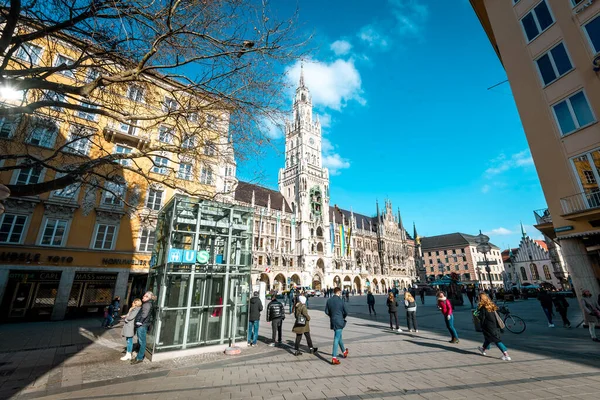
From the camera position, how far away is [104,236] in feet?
60.7

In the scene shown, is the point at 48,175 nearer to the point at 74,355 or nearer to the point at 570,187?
the point at 74,355

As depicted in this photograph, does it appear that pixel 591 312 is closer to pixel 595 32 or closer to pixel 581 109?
pixel 581 109

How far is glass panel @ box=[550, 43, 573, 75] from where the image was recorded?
1230 centimetres

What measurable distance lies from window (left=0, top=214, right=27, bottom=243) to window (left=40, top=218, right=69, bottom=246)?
1.09 m

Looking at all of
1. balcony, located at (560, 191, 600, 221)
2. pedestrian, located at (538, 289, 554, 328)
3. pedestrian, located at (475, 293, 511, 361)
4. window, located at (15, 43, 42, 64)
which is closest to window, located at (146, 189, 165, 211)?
window, located at (15, 43, 42, 64)

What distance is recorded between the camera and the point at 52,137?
1750 cm

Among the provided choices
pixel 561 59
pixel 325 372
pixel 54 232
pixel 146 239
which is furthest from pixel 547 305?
pixel 54 232

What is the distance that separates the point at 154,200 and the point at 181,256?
49.7 ft

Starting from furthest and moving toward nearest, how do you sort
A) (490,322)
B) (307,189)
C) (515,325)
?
(307,189) < (515,325) < (490,322)

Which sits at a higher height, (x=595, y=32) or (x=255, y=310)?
(x=595, y=32)

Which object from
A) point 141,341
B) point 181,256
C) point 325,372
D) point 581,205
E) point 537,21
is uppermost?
point 537,21

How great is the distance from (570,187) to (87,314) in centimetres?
2932

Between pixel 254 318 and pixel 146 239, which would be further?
pixel 146 239

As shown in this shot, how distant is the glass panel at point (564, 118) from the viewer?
12086mm
